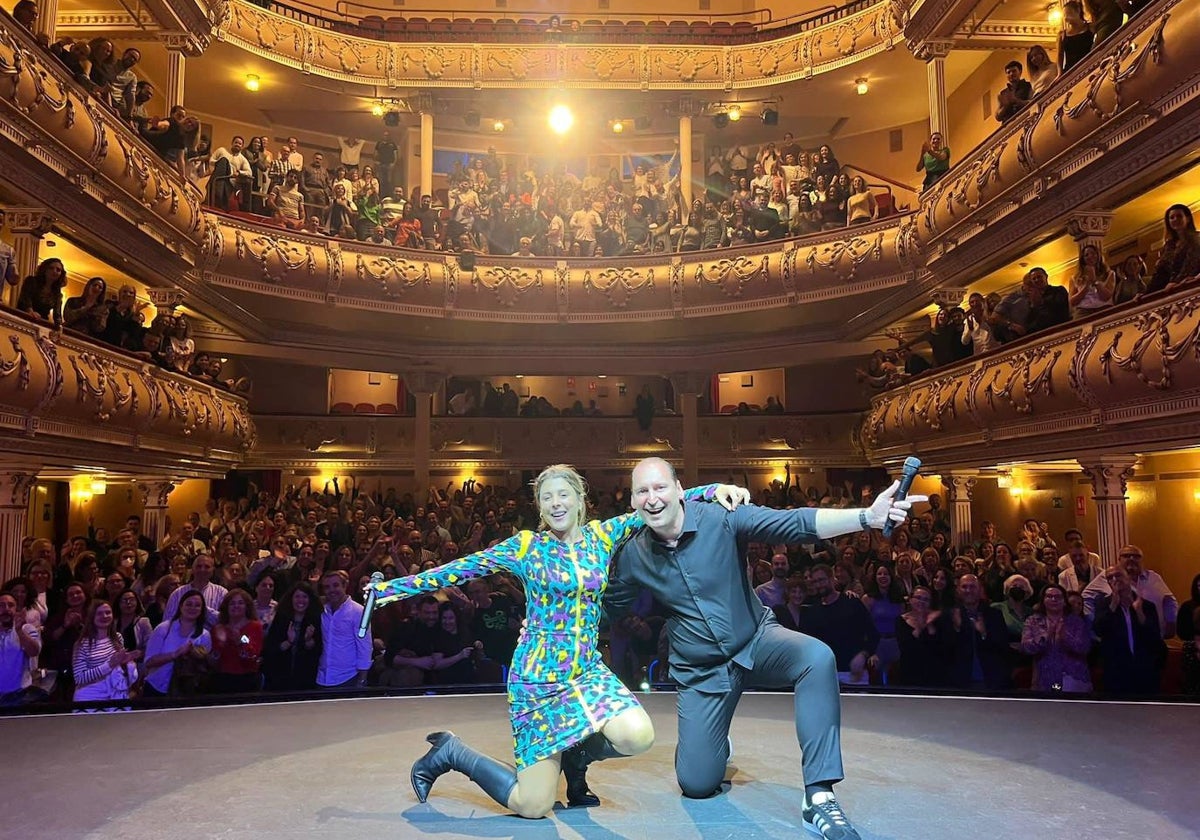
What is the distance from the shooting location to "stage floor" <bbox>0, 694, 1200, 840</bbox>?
3.34m

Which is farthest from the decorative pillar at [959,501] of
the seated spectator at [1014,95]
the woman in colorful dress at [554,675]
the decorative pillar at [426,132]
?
the decorative pillar at [426,132]

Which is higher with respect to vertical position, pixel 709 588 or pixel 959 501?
pixel 959 501

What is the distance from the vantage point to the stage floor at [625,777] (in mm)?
3336

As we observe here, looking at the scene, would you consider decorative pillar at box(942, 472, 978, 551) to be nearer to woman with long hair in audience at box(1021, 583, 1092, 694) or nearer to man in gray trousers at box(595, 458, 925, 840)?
woman with long hair in audience at box(1021, 583, 1092, 694)

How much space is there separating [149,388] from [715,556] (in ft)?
34.3

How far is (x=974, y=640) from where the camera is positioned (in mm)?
6016

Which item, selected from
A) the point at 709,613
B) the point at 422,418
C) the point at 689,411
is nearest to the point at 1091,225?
the point at 709,613

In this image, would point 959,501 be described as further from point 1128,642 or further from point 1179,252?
point 1128,642

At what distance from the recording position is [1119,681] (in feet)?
19.2

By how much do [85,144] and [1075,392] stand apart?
457 inches

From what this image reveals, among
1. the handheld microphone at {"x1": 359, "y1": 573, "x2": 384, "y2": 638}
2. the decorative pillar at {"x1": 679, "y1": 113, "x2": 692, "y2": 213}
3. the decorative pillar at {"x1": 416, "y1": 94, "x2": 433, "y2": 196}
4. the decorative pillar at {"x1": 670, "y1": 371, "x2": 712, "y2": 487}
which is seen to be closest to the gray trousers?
the handheld microphone at {"x1": 359, "y1": 573, "x2": 384, "y2": 638}

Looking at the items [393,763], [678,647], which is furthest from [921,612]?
[393,763]

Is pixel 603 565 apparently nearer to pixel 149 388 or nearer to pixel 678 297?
pixel 149 388

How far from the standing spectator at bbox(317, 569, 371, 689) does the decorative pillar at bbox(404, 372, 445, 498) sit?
1227cm
